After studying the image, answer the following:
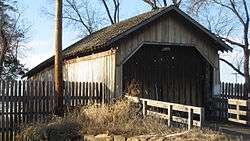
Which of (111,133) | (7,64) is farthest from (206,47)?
(7,64)

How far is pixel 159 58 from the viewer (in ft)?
83.1

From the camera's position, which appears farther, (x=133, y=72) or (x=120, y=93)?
(x=133, y=72)

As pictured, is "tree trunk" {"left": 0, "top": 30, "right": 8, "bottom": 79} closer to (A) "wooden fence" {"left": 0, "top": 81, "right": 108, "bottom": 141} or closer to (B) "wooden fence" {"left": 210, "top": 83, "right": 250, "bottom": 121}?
(A) "wooden fence" {"left": 0, "top": 81, "right": 108, "bottom": 141}

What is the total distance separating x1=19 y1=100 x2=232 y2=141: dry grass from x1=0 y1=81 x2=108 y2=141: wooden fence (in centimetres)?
141

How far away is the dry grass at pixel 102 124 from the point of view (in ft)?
52.8

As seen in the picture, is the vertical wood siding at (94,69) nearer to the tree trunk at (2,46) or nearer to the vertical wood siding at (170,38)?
the vertical wood siding at (170,38)

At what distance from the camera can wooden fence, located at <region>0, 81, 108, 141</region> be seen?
21.1 m

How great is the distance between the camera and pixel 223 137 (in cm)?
1317

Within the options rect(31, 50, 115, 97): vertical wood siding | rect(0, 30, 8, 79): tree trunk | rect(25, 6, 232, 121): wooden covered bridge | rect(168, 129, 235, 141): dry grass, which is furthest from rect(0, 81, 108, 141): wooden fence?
rect(0, 30, 8, 79): tree trunk

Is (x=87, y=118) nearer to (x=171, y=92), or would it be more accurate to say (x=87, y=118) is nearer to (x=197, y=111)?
(x=197, y=111)

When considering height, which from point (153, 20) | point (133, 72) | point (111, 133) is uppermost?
point (153, 20)

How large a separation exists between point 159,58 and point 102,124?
26.4 feet

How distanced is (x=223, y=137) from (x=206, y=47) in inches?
436

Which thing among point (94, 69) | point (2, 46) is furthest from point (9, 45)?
point (94, 69)
